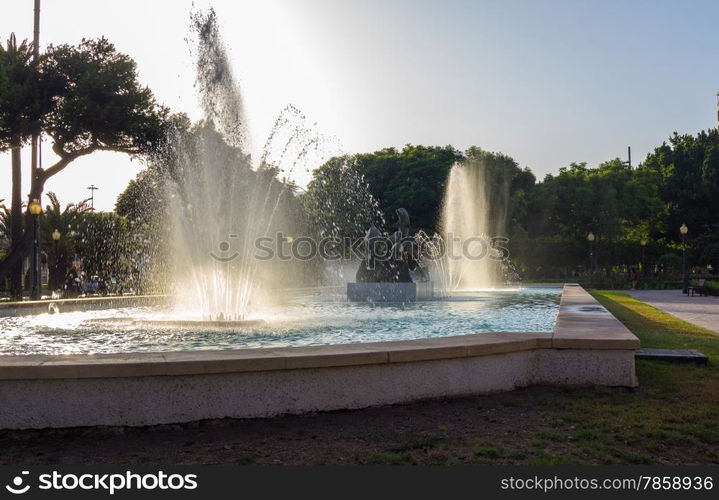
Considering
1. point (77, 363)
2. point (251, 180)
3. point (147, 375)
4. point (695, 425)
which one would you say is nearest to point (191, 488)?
point (147, 375)

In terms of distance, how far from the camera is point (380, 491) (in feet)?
11.7

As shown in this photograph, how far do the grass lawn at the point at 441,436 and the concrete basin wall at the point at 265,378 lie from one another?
4.1 inches

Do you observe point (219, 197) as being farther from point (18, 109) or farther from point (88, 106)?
point (18, 109)

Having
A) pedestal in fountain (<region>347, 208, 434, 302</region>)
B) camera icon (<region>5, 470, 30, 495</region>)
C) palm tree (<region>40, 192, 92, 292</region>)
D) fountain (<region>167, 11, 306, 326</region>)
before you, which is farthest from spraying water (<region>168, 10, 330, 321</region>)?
palm tree (<region>40, 192, 92, 292</region>)

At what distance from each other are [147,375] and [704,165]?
5420 cm

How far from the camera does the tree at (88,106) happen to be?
2530cm

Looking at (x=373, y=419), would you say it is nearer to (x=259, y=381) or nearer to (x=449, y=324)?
(x=259, y=381)

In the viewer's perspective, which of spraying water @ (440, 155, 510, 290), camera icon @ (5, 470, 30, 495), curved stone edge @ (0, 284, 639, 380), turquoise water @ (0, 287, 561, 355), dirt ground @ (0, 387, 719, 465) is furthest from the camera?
spraying water @ (440, 155, 510, 290)

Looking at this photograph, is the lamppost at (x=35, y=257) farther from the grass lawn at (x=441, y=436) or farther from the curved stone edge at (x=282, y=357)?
the grass lawn at (x=441, y=436)

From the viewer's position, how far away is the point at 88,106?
2514cm

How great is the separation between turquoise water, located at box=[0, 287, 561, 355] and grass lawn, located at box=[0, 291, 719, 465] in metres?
2.83

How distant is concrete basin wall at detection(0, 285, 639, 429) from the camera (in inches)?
185

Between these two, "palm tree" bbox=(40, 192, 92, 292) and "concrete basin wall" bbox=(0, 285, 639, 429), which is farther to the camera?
"palm tree" bbox=(40, 192, 92, 292)

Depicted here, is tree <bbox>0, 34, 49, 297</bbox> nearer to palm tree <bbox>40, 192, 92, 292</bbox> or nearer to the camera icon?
palm tree <bbox>40, 192, 92, 292</bbox>
